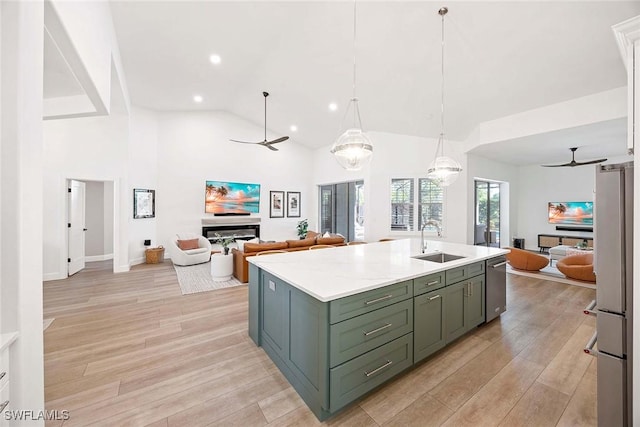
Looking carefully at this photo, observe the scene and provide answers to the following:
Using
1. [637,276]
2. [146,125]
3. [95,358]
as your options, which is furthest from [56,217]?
[637,276]

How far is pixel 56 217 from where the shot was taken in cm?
490

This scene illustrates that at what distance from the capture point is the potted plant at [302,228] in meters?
8.70

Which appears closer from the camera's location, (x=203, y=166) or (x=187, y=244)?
(x=187, y=244)

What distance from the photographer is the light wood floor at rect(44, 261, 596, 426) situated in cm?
170

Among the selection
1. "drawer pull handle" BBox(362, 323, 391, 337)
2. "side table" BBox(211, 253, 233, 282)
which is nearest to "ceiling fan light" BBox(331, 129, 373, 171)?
"drawer pull handle" BBox(362, 323, 391, 337)

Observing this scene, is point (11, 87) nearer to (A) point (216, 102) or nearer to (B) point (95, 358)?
(B) point (95, 358)

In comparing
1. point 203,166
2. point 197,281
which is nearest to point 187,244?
point 197,281

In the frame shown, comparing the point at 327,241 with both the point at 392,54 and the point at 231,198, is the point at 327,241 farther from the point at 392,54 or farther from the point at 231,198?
the point at 231,198

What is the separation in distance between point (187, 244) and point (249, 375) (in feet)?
17.0

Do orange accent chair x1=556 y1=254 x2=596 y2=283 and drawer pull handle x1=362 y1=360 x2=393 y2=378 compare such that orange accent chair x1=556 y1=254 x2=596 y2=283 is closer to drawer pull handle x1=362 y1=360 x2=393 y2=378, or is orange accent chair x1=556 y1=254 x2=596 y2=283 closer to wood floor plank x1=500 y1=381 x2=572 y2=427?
wood floor plank x1=500 y1=381 x2=572 y2=427

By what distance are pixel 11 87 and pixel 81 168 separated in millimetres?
5442

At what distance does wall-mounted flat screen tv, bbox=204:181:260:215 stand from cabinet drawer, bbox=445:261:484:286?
6581 mm

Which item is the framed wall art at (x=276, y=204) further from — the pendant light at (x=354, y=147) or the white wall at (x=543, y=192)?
the white wall at (x=543, y=192)

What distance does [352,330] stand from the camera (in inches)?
65.7
